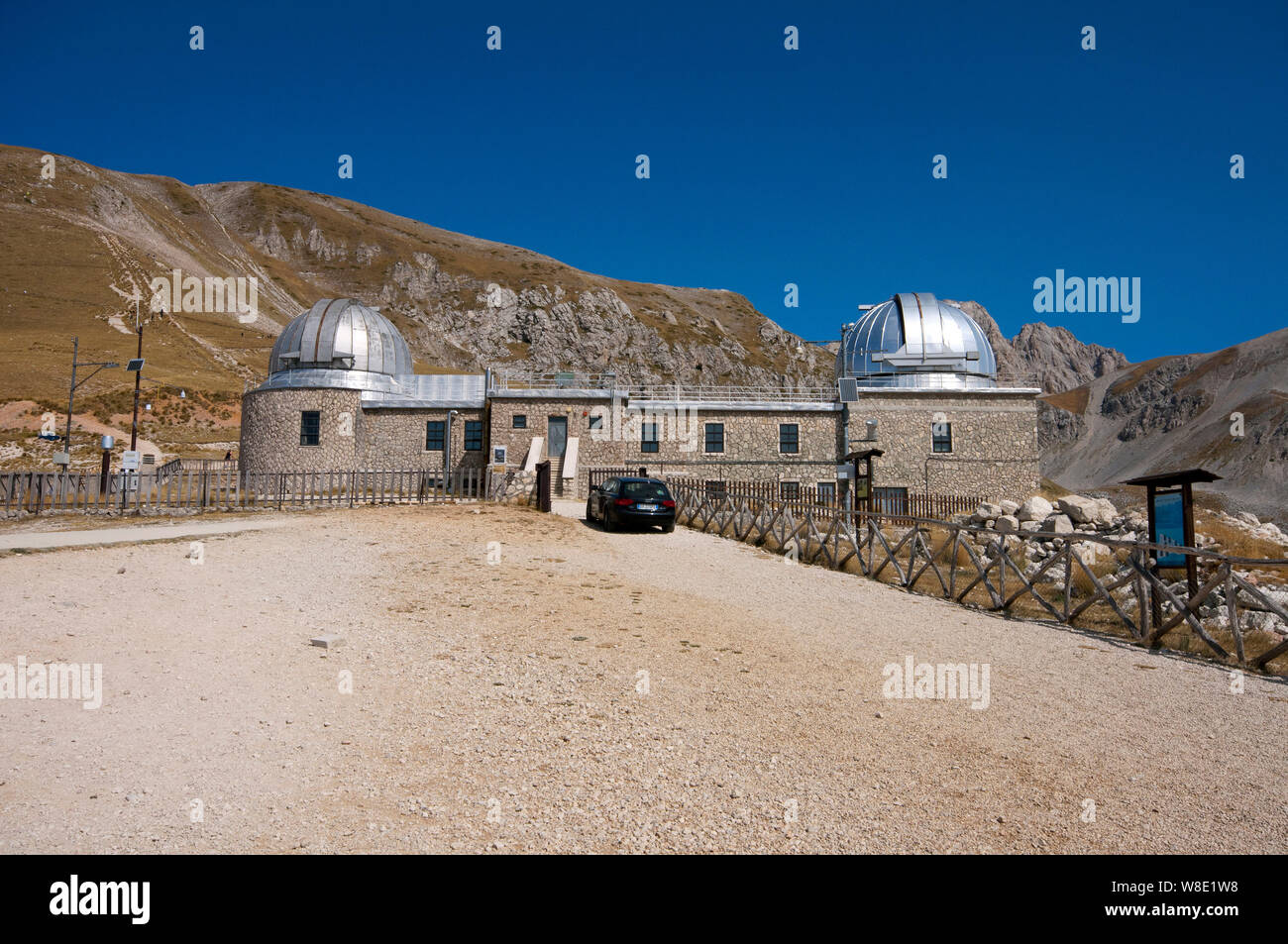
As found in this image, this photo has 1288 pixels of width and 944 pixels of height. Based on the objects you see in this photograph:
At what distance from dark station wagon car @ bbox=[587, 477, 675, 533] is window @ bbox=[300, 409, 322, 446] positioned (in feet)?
55.8

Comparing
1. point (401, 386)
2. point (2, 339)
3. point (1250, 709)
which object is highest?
point (2, 339)

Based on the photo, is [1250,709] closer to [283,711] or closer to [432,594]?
[283,711]

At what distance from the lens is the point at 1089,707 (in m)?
6.18

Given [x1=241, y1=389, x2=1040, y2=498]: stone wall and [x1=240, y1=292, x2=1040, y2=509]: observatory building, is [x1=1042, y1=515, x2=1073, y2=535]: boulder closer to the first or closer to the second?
[x1=240, y1=292, x2=1040, y2=509]: observatory building

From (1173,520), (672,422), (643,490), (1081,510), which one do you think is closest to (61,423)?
(672,422)

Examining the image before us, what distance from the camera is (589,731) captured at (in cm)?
513

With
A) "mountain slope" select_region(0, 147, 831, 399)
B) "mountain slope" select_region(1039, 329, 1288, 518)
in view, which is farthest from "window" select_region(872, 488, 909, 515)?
"mountain slope" select_region(0, 147, 831, 399)

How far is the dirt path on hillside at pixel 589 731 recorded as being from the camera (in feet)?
12.3

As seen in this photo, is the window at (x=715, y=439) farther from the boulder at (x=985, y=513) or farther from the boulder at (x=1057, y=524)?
the boulder at (x=1057, y=524)

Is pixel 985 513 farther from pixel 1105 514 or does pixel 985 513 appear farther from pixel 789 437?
pixel 789 437

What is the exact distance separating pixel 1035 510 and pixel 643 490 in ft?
51.6

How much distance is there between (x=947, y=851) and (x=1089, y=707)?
3.46 metres

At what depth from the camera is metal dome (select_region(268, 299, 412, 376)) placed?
104 ft
